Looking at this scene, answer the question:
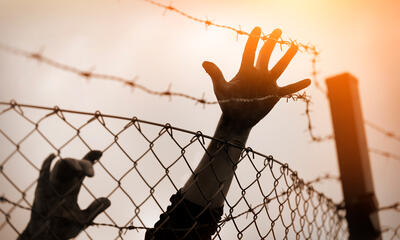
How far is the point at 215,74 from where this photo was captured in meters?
2.46

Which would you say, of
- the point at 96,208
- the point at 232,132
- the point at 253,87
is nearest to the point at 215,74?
the point at 253,87

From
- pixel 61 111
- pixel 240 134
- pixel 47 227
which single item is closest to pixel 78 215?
pixel 47 227

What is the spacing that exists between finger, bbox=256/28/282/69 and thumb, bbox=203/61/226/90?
0.30 m

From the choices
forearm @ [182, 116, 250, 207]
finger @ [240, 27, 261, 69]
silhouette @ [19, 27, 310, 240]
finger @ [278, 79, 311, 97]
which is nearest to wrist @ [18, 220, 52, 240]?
silhouette @ [19, 27, 310, 240]

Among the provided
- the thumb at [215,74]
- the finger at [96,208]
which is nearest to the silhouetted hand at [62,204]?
the finger at [96,208]

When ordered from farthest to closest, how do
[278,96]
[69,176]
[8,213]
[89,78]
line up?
[278,96]
[69,176]
[89,78]
[8,213]

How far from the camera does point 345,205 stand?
7.75 feet

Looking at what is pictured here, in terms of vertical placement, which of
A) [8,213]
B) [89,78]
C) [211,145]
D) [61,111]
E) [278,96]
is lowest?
[8,213]

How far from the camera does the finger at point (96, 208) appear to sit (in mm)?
1836

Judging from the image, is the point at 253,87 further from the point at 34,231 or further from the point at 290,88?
the point at 34,231

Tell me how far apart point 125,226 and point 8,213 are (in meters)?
0.46

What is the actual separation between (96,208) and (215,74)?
103cm

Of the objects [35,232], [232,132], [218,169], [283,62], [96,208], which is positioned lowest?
[35,232]

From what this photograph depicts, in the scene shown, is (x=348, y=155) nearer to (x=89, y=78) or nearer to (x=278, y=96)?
(x=278, y=96)
